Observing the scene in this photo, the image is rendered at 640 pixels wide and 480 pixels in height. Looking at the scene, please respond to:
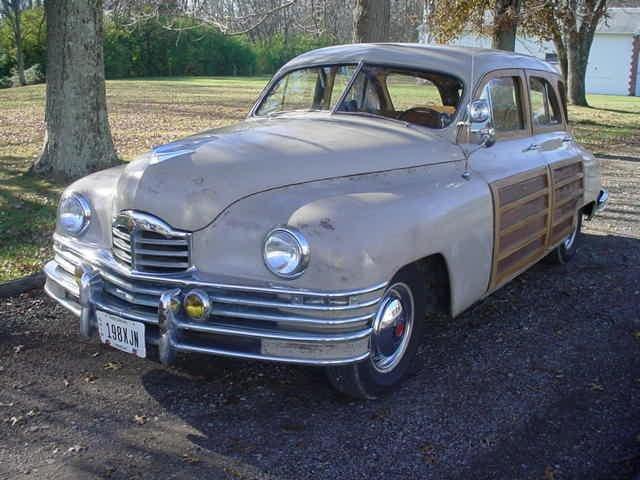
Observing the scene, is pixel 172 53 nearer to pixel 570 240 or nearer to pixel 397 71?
pixel 570 240

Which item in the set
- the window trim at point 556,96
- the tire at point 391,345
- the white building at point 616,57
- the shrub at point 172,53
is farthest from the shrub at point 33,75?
the tire at point 391,345

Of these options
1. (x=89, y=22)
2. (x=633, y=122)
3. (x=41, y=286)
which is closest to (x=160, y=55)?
(x=633, y=122)

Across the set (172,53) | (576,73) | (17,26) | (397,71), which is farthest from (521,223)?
(172,53)

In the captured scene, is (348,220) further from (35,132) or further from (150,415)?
(35,132)

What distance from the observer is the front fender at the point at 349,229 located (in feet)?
11.1

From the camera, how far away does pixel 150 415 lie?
12.3ft

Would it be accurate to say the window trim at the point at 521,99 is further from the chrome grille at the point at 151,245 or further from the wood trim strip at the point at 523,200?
the chrome grille at the point at 151,245

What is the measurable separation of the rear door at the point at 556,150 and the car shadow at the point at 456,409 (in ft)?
3.07

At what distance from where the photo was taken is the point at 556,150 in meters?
5.85

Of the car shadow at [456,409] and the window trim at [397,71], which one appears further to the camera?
the window trim at [397,71]

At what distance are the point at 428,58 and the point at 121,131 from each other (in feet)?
36.6

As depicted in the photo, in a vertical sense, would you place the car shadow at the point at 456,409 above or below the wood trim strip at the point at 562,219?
below

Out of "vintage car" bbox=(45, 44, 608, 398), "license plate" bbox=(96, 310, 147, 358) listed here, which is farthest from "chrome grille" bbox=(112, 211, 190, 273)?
"license plate" bbox=(96, 310, 147, 358)

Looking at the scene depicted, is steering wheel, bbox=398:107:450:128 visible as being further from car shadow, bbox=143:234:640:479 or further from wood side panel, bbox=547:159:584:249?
car shadow, bbox=143:234:640:479
